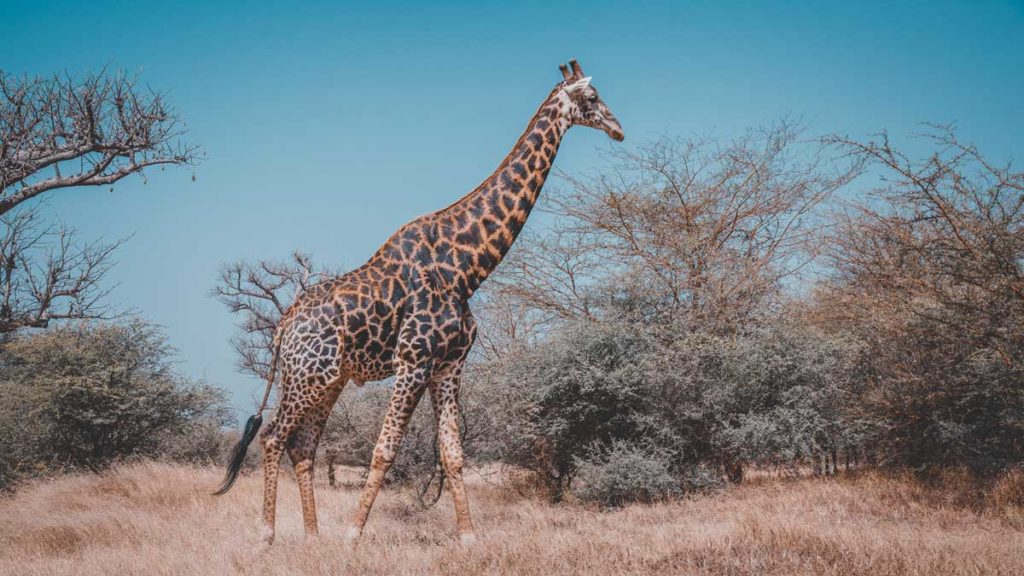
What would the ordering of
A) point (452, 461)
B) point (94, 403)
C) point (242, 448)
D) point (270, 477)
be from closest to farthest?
1. point (452, 461)
2. point (270, 477)
3. point (242, 448)
4. point (94, 403)

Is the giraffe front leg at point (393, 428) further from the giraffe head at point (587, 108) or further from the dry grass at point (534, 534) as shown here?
the giraffe head at point (587, 108)

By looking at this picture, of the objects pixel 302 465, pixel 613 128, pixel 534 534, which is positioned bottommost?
pixel 534 534

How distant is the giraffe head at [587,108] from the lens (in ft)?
24.3

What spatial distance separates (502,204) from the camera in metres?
7.23

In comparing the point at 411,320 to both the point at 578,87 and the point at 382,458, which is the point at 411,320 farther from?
the point at 578,87

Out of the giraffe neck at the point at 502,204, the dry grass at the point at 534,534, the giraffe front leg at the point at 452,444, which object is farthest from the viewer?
the giraffe neck at the point at 502,204

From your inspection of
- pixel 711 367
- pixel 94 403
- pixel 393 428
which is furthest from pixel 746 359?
pixel 94 403

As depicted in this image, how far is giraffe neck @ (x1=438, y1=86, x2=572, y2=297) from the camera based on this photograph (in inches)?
278

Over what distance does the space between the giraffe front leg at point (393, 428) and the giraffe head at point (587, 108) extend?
321cm

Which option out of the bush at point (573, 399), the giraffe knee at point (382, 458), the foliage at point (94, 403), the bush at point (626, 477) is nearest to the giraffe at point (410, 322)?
the giraffe knee at point (382, 458)

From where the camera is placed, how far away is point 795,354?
10570 mm

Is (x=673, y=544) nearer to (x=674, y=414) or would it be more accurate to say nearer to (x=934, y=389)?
(x=674, y=414)

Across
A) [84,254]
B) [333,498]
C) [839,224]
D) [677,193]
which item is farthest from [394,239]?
[839,224]

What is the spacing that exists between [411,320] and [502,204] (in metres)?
1.57
